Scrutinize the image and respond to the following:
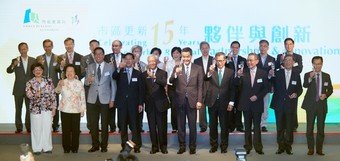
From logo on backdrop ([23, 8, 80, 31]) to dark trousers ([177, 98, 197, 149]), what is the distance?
9.23ft

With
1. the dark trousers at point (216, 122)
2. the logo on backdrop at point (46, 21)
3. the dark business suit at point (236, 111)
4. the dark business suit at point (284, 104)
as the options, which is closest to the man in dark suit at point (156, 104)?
the dark trousers at point (216, 122)

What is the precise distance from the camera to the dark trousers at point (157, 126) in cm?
728

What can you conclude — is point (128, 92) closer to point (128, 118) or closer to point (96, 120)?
point (128, 118)

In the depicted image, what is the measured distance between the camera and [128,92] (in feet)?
23.5

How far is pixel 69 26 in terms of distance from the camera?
29.7 feet

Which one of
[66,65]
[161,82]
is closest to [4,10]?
[66,65]

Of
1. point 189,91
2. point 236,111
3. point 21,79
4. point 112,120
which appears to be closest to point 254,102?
point 189,91

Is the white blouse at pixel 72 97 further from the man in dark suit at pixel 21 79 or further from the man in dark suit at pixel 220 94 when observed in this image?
the man in dark suit at pixel 220 94

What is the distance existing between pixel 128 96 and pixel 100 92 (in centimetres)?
40

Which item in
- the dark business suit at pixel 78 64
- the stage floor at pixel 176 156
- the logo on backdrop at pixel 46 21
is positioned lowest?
the stage floor at pixel 176 156

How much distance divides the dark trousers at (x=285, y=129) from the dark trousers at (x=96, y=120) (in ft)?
7.29

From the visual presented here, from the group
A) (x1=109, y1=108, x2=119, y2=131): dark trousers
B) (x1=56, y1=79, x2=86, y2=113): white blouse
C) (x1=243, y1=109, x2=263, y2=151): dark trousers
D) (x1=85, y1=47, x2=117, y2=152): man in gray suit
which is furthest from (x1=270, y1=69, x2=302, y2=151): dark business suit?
(x1=56, y1=79, x2=86, y2=113): white blouse

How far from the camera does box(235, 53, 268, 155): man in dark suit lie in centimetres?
712

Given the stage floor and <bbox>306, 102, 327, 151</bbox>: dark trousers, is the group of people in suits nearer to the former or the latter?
<bbox>306, 102, 327, 151</bbox>: dark trousers
